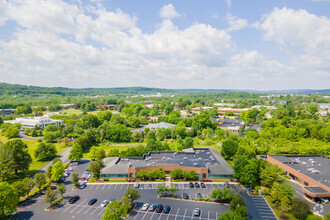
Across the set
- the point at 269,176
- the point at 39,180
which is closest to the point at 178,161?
the point at 269,176

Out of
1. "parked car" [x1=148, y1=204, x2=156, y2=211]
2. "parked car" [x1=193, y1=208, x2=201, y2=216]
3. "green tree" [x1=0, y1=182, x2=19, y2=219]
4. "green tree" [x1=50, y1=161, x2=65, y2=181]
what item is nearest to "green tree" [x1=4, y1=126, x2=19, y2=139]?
"green tree" [x1=50, y1=161, x2=65, y2=181]

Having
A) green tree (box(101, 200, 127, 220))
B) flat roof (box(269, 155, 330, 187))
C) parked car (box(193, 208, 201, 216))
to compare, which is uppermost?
green tree (box(101, 200, 127, 220))

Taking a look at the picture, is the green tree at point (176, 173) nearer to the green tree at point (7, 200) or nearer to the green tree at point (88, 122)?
the green tree at point (7, 200)

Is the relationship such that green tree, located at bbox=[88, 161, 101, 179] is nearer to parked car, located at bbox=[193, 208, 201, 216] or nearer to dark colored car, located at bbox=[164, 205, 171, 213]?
dark colored car, located at bbox=[164, 205, 171, 213]

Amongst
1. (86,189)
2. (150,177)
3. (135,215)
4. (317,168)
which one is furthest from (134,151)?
(317,168)

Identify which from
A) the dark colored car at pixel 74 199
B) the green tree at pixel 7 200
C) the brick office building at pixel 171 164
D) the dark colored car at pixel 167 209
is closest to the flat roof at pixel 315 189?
the brick office building at pixel 171 164

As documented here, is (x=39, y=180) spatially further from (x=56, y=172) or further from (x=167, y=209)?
(x=167, y=209)
